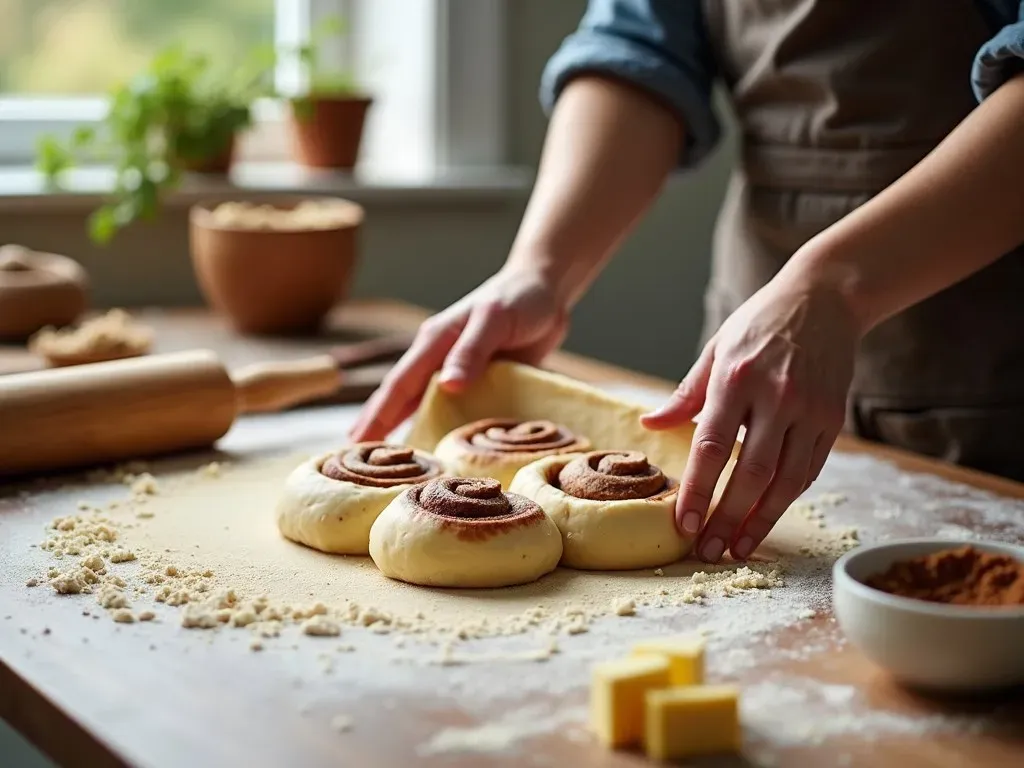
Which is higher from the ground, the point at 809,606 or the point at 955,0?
the point at 955,0

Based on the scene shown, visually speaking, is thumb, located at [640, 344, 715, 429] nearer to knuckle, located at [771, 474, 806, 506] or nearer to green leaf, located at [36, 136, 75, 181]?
knuckle, located at [771, 474, 806, 506]

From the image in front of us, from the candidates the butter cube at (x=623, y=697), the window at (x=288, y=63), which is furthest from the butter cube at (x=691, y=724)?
the window at (x=288, y=63)

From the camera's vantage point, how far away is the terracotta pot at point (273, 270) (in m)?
2.11

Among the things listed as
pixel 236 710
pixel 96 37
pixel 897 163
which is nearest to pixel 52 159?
pixel 96 37

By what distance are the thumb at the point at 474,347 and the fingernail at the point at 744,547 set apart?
427 millimetres

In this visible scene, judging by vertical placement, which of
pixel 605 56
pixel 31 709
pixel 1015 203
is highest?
pixel 605 56

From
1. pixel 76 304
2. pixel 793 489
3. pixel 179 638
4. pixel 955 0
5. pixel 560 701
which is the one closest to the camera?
pixel 560 701

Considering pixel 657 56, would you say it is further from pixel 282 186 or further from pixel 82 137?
pixel 82 137

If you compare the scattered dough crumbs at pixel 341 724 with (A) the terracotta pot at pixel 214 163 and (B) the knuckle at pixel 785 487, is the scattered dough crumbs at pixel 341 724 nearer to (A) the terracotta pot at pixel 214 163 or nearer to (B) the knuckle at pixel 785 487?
(B) the knuckle at pixel 785 487

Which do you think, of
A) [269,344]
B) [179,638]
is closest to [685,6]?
[269,344]

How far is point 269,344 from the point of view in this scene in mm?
2123

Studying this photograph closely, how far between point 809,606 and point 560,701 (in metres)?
0.29

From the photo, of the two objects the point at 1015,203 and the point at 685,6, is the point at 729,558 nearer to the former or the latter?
the point at 1015,203

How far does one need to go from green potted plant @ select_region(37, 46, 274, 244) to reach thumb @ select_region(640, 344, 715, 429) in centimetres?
126
